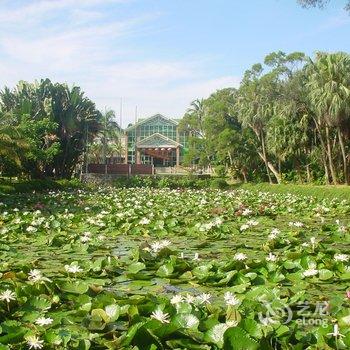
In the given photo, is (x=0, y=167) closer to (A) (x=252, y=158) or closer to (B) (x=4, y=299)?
(A) (x=252, y=158)

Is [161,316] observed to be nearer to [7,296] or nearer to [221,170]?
[7,296]

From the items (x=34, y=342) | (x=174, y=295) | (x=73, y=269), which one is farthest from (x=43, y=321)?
(x=73, y=269)

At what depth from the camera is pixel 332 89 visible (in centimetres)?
2847

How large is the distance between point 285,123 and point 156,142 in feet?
95.1

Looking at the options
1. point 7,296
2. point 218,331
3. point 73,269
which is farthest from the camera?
point 73,269

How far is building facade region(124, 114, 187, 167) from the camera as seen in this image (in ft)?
202

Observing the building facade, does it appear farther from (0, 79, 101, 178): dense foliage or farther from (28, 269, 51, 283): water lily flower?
(28, 269, 51, 283): water lily flower

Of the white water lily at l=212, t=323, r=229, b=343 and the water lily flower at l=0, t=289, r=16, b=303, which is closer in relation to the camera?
the white water lily at l=212, t=323, r=229, b=343

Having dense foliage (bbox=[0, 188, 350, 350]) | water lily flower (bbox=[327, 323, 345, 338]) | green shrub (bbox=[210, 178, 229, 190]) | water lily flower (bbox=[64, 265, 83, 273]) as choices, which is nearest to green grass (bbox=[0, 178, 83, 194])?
green shrub (bbox=[210, 178, 229, 190])

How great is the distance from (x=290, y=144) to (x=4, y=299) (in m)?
32.2

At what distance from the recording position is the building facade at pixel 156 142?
2419 inches

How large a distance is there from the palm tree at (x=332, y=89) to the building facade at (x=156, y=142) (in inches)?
1259

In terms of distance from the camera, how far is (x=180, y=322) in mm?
2863

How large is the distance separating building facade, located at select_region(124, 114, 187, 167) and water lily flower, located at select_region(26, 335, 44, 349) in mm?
57896
